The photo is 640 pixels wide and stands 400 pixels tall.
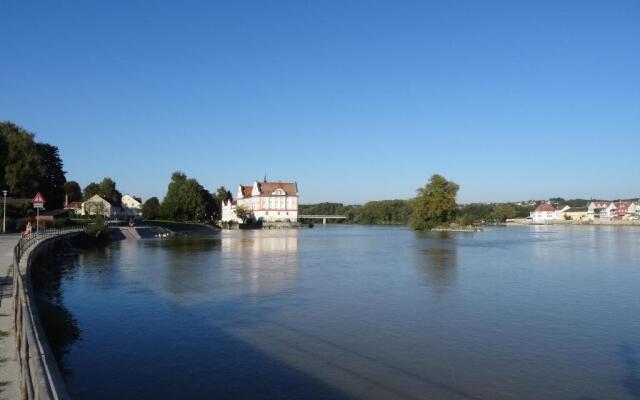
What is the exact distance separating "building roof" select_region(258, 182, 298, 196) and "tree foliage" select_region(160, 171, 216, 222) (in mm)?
25727

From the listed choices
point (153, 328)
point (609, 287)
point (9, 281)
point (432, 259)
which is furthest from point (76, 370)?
point (432, 259)

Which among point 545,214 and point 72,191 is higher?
point 72,191

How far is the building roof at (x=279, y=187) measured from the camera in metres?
117

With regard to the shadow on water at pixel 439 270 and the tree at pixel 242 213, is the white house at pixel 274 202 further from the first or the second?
the shadow on water at pixel 439 270

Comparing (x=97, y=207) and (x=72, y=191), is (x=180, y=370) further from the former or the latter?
(x=72, y=191)

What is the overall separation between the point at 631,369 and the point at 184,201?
268 ft

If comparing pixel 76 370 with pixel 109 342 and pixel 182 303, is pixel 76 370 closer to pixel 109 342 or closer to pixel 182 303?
pixel 109 342

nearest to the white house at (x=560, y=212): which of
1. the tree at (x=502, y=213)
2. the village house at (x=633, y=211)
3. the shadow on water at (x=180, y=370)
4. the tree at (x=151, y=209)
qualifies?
the tree at (x=502, y=213)

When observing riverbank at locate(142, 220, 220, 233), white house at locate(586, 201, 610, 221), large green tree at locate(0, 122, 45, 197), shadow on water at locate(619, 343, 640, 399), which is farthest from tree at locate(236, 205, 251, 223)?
white house at locate(586, 201, 610, 221)

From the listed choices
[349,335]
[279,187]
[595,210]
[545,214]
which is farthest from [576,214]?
[349,335]

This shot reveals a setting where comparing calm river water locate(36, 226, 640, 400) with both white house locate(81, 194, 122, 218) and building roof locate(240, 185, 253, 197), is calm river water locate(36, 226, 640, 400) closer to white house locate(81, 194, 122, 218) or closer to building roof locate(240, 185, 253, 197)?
white house locate(81, 194, 122, 218)

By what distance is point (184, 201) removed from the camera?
86500 millimetres

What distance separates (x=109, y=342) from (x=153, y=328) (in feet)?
5.08

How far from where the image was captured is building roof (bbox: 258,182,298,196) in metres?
117
